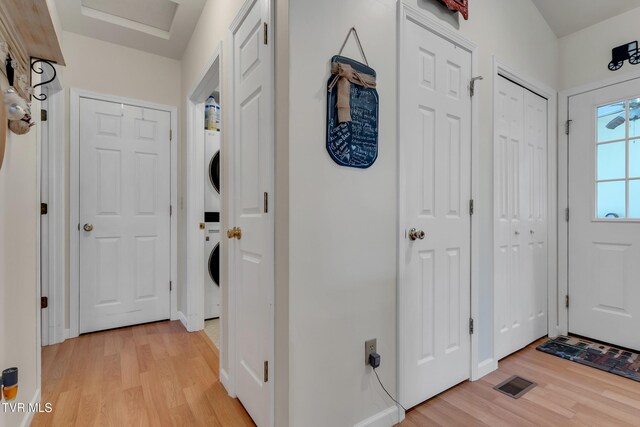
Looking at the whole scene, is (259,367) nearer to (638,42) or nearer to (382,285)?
(382,285)

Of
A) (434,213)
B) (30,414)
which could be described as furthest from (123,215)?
(434,213)

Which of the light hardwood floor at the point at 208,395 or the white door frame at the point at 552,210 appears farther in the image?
the white door frame at the point at 552,210

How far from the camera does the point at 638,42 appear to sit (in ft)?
7.55

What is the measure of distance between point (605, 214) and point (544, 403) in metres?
1.72

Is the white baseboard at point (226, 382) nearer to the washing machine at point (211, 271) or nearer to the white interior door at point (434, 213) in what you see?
the white interior door at point (434, 213)

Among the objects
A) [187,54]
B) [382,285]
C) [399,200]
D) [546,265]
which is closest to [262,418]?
[382,285]

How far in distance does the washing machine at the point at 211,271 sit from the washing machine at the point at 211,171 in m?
0.15

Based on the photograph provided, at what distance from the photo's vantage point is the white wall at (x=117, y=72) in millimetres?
2648

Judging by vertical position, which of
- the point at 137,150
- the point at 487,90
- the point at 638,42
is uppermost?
the point at 638,42

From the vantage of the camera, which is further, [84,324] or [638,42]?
[84,324]

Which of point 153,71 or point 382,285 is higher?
point 153,71

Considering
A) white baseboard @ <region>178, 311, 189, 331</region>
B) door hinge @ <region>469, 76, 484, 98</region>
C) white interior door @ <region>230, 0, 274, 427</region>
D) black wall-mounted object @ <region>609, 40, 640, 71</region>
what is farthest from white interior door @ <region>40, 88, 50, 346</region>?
black wall-mounted object @ <region>609, 40, 640, 71</region>

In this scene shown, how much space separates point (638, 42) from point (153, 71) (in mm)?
4189

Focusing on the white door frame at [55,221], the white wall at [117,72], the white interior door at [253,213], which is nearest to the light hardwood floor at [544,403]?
the white interior door at [253,213]
